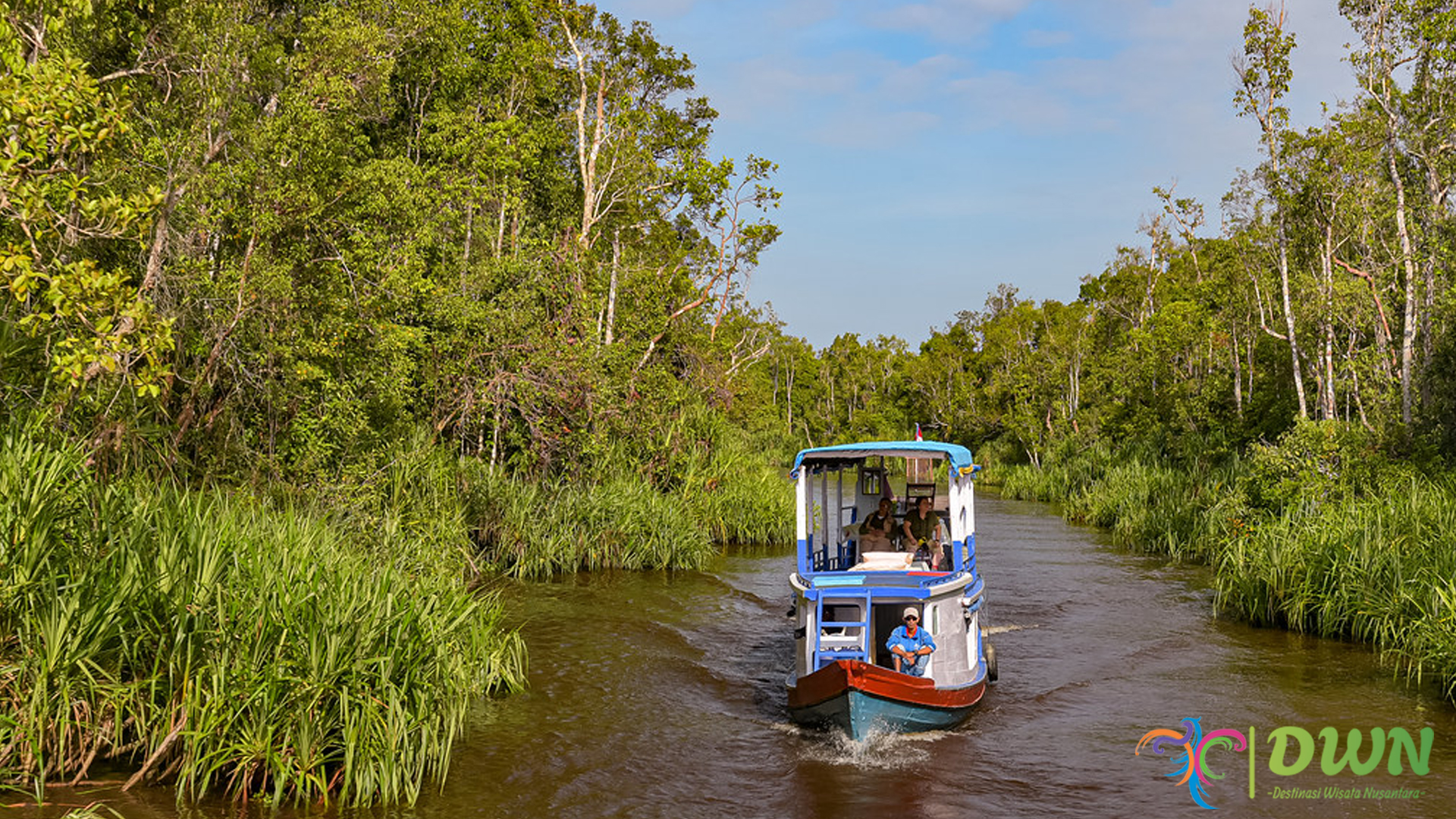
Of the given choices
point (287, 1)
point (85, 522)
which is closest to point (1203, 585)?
point (85, 522)

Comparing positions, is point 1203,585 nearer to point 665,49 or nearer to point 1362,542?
point 1362,542

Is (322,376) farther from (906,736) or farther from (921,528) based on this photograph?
(906,736)

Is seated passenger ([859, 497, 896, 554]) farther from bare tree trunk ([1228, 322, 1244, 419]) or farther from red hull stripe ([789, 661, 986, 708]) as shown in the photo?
bare tree trunk ([1228, 322, 1244, 419])

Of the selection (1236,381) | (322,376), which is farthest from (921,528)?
(1236,381)

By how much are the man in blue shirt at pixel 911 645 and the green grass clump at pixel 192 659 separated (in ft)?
14.4

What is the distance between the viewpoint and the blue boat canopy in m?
12.0

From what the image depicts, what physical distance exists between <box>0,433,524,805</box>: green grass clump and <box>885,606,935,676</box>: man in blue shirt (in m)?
4.38

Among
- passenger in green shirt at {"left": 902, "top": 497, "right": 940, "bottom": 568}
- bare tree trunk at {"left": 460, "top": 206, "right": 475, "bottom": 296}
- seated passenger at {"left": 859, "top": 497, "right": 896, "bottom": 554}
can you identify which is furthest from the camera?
bare tree trunk at {"left": 460, "top": 206, "right": 475, "bottom": 296}

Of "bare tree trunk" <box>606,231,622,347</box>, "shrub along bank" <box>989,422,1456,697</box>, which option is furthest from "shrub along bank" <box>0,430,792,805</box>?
"bare tree trunk" <box>606,231,622,347</box>

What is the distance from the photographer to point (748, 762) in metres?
10.0

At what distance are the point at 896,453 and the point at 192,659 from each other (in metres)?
7.85

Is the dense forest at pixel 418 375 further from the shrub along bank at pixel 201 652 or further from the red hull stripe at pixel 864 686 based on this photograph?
the red hull stripe at pixel 864 686

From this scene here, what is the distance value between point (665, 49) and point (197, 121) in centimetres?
1841

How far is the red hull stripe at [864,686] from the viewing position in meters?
9.57
